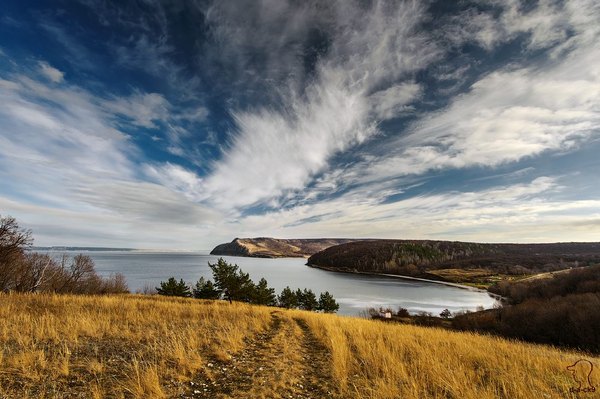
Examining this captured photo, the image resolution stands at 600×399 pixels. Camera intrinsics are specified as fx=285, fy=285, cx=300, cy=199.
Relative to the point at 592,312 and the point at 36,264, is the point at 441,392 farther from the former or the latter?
the point at 36,264

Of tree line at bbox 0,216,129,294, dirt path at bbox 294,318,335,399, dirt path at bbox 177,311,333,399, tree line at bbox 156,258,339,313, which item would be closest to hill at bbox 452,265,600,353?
dirt path at bbox 294,318,335,399

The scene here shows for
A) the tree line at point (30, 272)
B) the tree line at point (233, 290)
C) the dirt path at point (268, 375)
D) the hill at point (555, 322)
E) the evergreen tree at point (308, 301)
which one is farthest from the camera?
the evergreen tree at point (308, 301)

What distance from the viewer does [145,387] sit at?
5.06m

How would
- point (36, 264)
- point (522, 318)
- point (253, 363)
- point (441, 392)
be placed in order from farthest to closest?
point (36, 264) → point (522, 318) → point (253, 363) → point (441, 392)

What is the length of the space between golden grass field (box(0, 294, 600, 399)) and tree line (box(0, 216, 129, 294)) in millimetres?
15174

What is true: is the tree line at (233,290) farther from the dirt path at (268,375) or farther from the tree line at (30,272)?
the dirt path at (268,375)

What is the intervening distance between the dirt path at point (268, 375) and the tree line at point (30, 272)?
1867cm

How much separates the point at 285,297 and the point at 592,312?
1779 inches

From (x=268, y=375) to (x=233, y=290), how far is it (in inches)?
1196

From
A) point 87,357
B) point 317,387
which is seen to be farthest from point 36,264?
point 317,387

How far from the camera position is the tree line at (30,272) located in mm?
23516

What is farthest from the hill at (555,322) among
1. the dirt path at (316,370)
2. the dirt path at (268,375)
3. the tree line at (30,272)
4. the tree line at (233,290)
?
the tree line at (30,272)

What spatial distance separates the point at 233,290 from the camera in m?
35.0

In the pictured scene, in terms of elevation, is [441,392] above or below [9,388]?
below
